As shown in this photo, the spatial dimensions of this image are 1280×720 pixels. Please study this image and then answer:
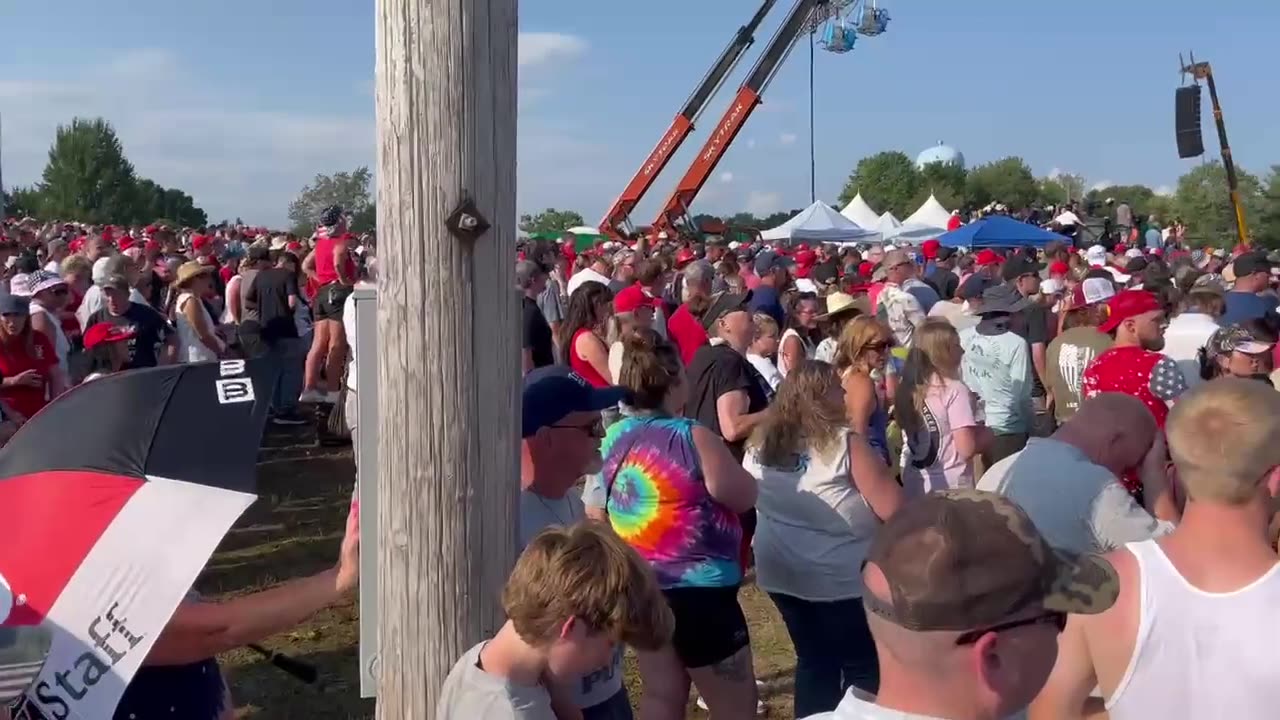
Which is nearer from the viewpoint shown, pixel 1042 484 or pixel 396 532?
pixel 396 532

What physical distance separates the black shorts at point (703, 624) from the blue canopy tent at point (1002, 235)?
61.0 ft

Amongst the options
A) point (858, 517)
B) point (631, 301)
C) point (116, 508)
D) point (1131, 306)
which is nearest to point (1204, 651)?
point (858, 517)

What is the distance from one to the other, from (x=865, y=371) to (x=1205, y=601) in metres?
3.01

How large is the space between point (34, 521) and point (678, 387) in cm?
236

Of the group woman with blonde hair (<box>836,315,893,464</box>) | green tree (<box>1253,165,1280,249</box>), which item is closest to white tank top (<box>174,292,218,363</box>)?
woman with blonde hair (<box>836,315,893,464</box>)

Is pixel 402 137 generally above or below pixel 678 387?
above

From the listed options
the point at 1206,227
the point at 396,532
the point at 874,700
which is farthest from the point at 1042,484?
the point at 1206,227

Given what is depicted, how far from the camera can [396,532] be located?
83.9 inches

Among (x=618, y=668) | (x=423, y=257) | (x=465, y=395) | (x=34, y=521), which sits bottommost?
(x=618, y=668)

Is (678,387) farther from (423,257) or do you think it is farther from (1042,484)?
(423,257)

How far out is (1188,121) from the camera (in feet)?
89.3

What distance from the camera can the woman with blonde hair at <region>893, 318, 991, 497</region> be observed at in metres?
5.36

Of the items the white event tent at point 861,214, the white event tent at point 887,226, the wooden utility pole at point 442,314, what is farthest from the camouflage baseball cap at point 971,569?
the white event tent at point 861,214

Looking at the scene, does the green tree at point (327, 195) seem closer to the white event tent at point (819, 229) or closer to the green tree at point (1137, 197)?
the white event tent at point (819, 229)
